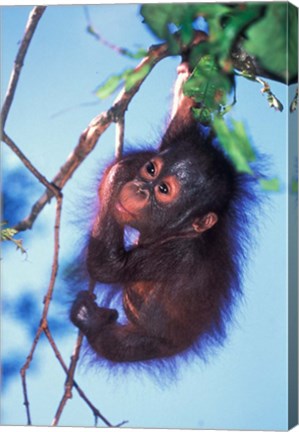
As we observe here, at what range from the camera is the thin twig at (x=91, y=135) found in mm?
2959

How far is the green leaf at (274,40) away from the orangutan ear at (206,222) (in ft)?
1.31

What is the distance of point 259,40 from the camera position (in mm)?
2863

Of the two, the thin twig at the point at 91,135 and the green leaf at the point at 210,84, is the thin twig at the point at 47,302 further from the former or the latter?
the green leaf at the point at 210,84

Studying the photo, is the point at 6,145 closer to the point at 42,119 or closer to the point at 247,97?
the point at 42,119

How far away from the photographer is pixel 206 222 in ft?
9.57

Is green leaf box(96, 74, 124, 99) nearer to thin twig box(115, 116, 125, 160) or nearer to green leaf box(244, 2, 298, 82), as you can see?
thin twig box(115, 116, 125, 160)

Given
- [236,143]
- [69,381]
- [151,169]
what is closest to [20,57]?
[151,169]

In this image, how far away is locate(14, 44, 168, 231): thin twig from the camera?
2.96m

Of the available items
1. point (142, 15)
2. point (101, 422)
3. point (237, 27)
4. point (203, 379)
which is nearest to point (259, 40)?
point (237, 27)

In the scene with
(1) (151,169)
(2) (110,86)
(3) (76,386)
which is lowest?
(3) (76,386)

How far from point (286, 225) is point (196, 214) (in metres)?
0.23

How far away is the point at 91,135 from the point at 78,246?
0.30 metres

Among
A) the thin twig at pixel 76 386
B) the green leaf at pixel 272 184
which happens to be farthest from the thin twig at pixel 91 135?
the green leaf at pixel 272 184

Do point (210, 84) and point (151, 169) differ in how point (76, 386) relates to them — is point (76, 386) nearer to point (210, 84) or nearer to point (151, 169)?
point (151, 169)
